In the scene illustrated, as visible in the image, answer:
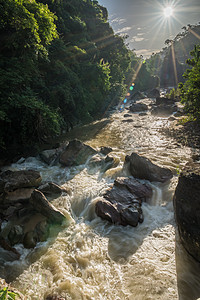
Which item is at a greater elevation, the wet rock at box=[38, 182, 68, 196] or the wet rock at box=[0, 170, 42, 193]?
the wet rock at box=[0, 170, 42, 193]

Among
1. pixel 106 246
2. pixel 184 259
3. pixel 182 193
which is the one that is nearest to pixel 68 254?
pixel 106 246

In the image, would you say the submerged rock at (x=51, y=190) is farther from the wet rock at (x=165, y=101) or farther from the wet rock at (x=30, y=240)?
the wet rock at (x=165, y=101)

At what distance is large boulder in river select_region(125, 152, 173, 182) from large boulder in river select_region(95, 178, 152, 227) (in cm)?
74

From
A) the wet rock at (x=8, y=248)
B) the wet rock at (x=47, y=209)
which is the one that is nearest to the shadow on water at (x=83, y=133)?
the wet rock at (x=47, y=209)

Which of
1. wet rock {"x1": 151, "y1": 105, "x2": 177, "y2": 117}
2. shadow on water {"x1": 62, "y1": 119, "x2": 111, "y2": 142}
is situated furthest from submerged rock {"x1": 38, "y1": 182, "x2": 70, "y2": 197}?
wet rock {"x1": 151, "y1": 105, "x2": 177, "y2": 117}

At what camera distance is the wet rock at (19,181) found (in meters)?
6.67

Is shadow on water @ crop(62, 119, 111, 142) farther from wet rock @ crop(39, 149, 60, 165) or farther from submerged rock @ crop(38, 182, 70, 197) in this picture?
submerged rock @ crop(38, 182, 70, 197)

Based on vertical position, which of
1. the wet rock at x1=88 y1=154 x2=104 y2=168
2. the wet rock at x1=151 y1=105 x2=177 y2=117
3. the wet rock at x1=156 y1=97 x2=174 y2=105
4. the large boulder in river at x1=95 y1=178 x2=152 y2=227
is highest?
the wet rock at x1=156 y1=97 x2=174 y2=105

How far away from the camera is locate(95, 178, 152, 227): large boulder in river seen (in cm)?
552

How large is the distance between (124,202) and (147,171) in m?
2.27

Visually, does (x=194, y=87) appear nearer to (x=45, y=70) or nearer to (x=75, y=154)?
(x=75, y=154)

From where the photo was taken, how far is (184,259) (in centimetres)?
420

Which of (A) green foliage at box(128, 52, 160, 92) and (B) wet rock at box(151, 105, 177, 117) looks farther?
(A) green foliage at box(128, 52, 160, 92)

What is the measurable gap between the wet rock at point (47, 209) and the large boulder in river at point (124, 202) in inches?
51.6
